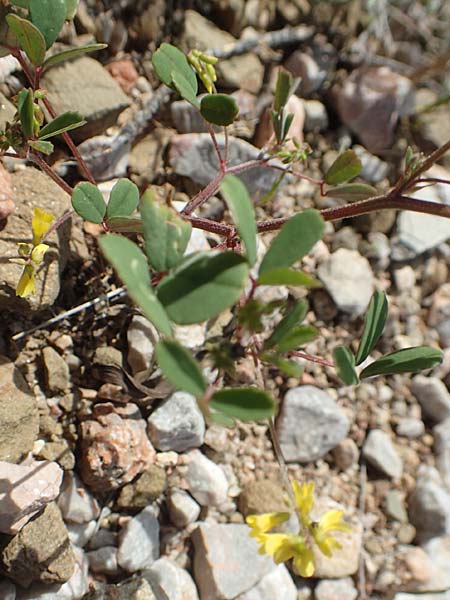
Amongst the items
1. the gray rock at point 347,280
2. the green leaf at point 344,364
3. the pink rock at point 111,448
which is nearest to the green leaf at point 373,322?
the green leaf at point 344,364

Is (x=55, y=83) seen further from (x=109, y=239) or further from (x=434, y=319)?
(x=434, y=319)

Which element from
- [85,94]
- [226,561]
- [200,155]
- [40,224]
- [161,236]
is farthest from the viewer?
[200,155]

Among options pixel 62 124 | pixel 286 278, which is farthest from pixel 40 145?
pixel 286 278

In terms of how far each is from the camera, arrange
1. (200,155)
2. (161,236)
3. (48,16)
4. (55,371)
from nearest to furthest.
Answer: (161,236) < (48,16) < (55,371) < (200,155)

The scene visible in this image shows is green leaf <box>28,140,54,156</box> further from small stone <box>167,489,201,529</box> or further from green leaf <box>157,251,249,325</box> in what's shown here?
small stone <box>167,489,201,529</box>

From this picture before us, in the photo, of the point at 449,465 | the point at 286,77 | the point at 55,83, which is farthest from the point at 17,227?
the point at 449,465

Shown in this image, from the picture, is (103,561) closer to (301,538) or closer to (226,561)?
(226,561)

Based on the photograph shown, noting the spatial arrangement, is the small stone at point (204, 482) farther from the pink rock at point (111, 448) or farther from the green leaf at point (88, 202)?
the green leaf at point (88, 202)
